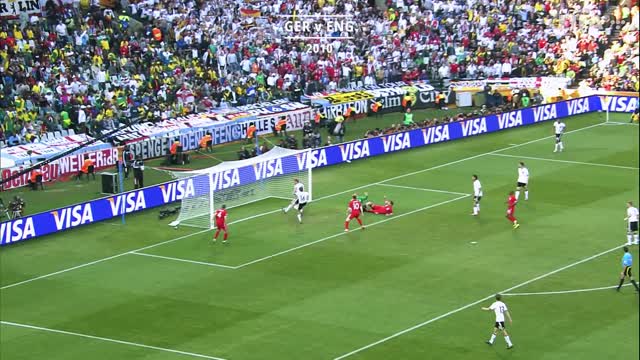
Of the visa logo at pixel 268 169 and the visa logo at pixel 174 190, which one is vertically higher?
the visa logo at pixel 268 169

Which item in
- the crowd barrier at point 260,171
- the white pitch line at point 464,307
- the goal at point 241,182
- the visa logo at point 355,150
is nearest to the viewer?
the white pitch line at point 464,307

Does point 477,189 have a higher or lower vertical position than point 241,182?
lower

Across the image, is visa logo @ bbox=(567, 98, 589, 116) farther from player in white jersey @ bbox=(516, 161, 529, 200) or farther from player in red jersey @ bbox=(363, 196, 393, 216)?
player in red jersey @ bbox=(363, 196, 393, 216)

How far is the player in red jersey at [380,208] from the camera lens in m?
51.2

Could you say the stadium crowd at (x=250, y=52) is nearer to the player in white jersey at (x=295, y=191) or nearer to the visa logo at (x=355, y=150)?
the visa logo at (x=355, y=150)

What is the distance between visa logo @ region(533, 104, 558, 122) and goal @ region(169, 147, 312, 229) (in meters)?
22.5

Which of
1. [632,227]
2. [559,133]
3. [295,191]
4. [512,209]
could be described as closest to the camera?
[632,227]

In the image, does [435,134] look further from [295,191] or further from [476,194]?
[295,191]

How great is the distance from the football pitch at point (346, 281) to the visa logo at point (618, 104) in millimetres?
18667

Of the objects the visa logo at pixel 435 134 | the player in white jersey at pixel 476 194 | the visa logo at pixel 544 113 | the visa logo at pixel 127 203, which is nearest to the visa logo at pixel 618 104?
the visa logo at pixel 544 113

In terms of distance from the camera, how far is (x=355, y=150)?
62.6m

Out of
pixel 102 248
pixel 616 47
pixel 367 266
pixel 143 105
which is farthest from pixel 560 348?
pixel 616 47

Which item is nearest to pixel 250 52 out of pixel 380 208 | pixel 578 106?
pixel 578 106

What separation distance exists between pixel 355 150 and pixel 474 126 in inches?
393
